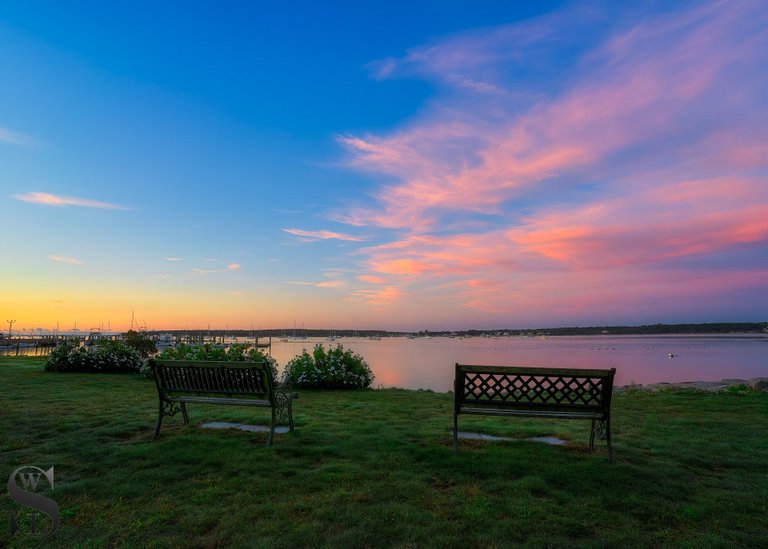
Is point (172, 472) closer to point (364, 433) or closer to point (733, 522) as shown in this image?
point (364, 433)

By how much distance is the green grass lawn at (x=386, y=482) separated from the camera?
3.45 m

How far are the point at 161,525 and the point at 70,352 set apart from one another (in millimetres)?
16256

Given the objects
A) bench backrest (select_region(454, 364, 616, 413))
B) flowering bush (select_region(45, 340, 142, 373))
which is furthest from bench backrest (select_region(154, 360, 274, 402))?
flowering bush (select_region(45, 340, 142, 373))

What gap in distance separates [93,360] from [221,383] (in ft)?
42.7

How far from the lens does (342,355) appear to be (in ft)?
47.9

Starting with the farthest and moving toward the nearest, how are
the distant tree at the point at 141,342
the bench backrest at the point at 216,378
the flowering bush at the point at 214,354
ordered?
1. the distant tree at the point at 141,342
2. the flowering bush at the point at 214,354
3. the bench backrest at the point at 216,378

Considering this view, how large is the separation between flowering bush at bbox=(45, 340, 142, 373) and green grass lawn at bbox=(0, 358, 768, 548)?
355 inches

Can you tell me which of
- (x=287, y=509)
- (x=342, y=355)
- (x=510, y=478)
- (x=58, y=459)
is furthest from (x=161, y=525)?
(x=342, y=355)

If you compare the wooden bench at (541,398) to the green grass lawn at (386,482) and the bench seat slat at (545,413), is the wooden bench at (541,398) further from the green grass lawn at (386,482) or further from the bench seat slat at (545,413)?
the green grass lawn at (386,482)

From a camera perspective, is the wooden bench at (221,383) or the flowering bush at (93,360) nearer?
the wooden bench at (221,383)

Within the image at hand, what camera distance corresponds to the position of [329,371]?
13797 mm

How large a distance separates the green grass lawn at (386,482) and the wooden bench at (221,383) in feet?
1.61

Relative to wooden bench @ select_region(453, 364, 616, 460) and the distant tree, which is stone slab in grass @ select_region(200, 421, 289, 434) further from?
the distant tree

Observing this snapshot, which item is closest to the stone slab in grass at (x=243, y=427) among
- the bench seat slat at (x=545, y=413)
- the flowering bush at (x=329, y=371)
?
the bench seat slat at (x=545, y=413)
